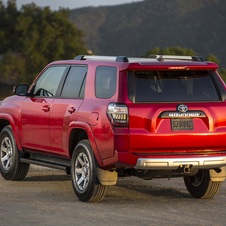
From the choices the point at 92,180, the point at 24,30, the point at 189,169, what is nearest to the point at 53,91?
the point at 92,180

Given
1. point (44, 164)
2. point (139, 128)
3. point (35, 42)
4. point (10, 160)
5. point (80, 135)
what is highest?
point (35, 42)

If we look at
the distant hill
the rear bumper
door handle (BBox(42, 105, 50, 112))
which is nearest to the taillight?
the rear bumper

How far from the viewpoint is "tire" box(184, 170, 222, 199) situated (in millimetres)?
7254

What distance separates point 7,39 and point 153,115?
56.6 meters

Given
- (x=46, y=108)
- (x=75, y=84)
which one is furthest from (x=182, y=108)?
(x=46, y=108)

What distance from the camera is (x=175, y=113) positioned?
6.20 metres

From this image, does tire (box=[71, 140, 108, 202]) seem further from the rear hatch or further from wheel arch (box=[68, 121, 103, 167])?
the rear hatch

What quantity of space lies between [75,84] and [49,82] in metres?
0.87

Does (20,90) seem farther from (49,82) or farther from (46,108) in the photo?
(46,108)

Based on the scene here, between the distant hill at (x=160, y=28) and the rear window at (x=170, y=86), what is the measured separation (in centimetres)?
11000

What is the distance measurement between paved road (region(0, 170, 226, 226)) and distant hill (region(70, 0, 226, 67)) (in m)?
109

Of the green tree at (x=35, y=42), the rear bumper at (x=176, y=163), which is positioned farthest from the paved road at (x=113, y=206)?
the green tree at (x=35, y=42)

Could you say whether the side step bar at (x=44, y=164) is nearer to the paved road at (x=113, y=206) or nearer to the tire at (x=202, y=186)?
the paved road at (x=113, y=206)

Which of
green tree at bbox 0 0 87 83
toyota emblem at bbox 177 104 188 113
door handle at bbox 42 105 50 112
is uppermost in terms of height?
green tree at bbox 0 0 87 83
